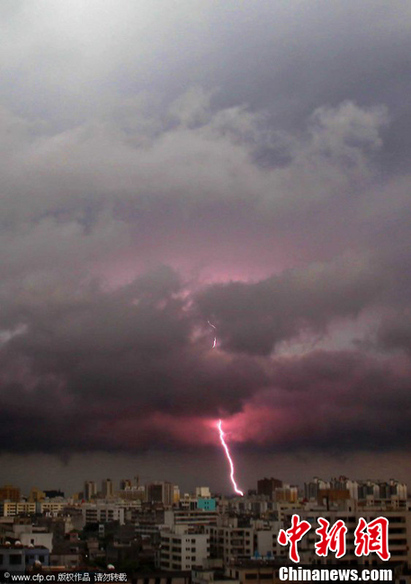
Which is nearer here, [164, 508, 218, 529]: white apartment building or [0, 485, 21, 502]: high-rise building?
[164, 508, 218, 529]: white apartment building

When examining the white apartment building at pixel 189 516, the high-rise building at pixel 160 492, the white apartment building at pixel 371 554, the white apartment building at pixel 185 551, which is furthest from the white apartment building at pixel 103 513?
the white apartment building at pixel 371 554

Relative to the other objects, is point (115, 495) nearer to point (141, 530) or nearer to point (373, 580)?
point (141, 530)

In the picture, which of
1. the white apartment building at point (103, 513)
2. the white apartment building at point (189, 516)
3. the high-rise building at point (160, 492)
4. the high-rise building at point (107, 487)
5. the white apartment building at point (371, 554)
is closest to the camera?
the white apartment building at point (371, 554)

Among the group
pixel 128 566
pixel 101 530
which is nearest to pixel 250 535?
pixel 128 566

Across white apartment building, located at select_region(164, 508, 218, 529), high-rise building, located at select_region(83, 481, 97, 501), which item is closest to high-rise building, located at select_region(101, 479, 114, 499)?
high-rise building, located at select_region(83, 481, 97, 501)

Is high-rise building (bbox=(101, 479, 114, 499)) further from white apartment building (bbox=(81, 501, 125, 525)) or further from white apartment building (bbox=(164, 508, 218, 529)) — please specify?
white apartment building (bbox=(164, 508, 218, 529))

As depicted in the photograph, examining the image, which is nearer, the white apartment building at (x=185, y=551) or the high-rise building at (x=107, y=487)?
the white apartment building at (x=185, y=551)

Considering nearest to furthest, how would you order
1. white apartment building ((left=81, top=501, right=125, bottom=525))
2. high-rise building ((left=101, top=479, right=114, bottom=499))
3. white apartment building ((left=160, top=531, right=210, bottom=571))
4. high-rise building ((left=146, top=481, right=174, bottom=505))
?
white apartment building ((left=160, top=531, right=210, bottom=571))
white apartment building ((left=81, top=501, right=125, bottom=525))
high-rise building ((left=146, top=481, right=174, bottom=505))
high-rise building ((left=101, top=479, right=114, bottom=499))

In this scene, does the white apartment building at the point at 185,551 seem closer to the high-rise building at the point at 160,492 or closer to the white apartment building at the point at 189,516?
the white apartment building at the point at 189,516
